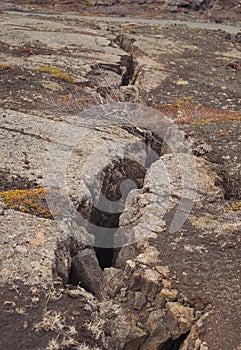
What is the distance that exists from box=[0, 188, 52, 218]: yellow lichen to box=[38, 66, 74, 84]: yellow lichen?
15.8ft

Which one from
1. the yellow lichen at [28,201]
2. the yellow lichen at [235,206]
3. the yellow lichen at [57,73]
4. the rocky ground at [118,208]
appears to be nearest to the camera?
the rocky ground at [118,208]

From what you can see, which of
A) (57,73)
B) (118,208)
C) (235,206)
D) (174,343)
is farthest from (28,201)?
(57,73)

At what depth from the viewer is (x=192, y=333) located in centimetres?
386

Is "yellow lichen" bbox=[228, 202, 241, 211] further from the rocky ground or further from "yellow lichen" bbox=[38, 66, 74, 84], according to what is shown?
"yellow lichen" bbox=[38, 66, 74, 84]

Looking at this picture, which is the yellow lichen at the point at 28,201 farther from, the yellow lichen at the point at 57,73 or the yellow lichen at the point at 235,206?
the yellow lichen at the point at 57,73

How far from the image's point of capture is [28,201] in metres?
5.14

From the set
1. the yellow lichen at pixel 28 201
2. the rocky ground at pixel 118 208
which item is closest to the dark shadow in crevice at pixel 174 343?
the rocky ground at pixel 118 208

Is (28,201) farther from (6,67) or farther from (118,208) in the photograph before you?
(6,67)

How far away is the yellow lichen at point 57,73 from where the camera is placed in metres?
9.65

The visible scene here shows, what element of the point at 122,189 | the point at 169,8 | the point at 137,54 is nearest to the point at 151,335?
the point at 122,189

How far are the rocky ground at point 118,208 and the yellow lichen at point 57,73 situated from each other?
0.04 m

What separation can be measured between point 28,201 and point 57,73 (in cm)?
538

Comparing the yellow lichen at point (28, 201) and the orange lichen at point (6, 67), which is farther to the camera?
the orange lichen at point (6, 67)

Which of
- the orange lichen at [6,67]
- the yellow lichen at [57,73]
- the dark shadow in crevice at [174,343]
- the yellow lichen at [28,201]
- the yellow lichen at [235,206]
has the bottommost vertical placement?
the dark shadow in crevice at [174,343]
